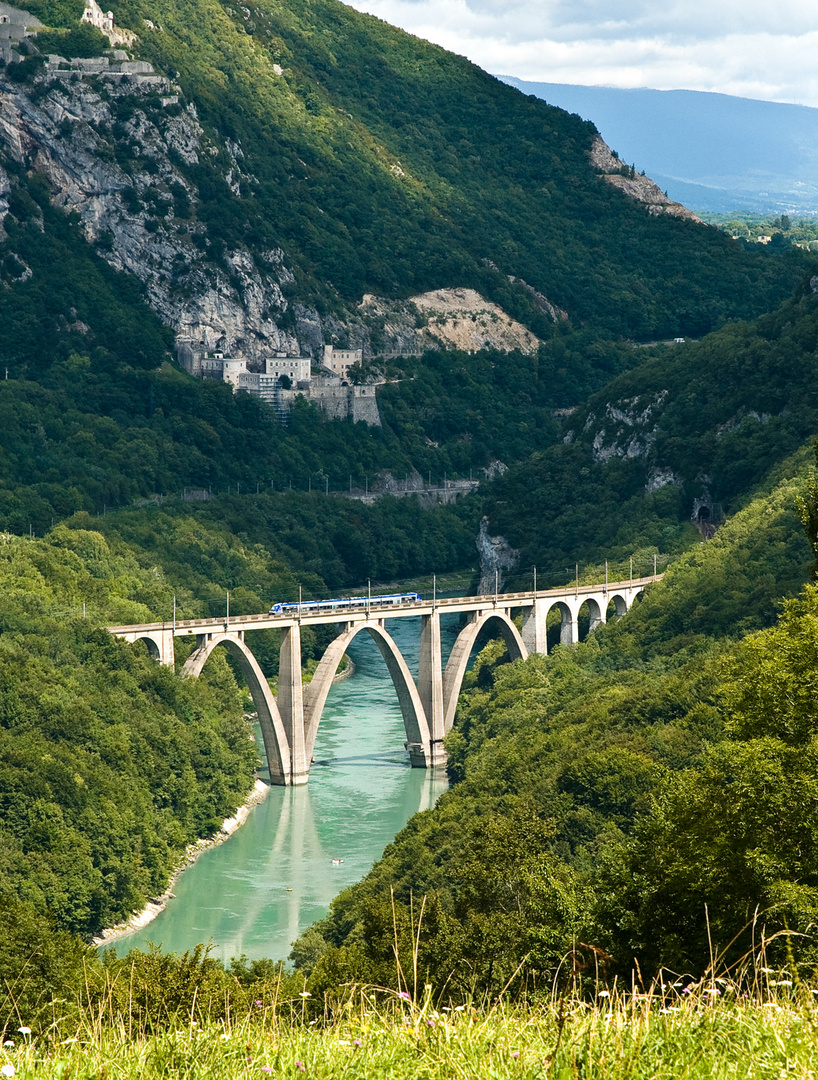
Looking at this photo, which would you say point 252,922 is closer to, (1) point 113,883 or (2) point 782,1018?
(1) point 113,883

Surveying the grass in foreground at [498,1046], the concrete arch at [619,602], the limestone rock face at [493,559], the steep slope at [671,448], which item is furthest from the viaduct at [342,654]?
the grass in foreground at [498,1046]

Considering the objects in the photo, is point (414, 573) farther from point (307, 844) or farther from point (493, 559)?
point (307, 844)

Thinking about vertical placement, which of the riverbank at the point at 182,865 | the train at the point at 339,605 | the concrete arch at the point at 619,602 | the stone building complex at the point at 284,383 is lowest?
the riverbank at the point at 182,865

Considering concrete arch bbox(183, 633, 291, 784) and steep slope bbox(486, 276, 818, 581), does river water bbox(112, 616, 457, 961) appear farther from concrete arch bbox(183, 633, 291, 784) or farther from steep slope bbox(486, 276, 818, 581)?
steep slope bbox(486, 276, 818, 581)

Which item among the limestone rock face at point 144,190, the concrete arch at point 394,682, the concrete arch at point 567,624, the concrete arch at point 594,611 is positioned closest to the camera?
the concrete arch at point 394,682

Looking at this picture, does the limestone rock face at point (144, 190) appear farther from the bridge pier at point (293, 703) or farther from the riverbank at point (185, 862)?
the riverbank at point (185, 862)

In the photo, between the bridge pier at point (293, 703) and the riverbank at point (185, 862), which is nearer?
the riverbank at point (185, 862)

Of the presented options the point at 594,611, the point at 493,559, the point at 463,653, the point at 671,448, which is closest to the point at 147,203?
the point at 493,559

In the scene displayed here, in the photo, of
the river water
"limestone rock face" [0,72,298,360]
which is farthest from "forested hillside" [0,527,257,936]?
"limestone rock face" [0,72,298,360]
